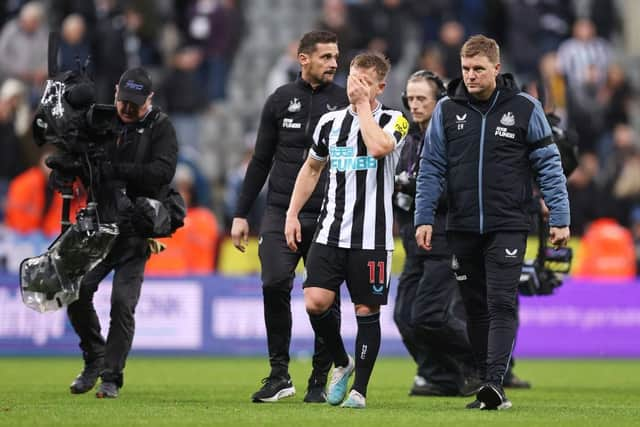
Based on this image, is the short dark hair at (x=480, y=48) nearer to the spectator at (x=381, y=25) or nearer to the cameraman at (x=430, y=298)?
the cameraman at (x=430, y=298)

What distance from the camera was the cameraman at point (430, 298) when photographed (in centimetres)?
1181

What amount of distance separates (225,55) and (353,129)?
1319 cm

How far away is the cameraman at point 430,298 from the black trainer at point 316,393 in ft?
4.67

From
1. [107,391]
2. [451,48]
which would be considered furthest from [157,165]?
[451,48]

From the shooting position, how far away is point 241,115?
2281 centimetres

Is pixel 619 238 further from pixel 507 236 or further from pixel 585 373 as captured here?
pixel 507 236

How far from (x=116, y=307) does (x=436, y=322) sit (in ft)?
8.64

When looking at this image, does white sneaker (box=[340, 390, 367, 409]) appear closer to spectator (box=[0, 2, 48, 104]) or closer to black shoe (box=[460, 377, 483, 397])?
black shoe (box=[460, 377, 483, 397])

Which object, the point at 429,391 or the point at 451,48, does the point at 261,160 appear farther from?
the point at 451,48

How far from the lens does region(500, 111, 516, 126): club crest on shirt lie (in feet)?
32.2

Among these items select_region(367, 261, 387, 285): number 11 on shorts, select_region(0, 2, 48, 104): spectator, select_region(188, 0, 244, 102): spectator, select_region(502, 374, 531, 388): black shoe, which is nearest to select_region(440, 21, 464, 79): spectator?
select_region(188, 0, 244, 102): spectator

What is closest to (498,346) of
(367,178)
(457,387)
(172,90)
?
(367,178)

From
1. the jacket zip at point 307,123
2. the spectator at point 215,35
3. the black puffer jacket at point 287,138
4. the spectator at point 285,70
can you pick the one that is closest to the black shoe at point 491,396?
the black puffer jacket at point 287,138

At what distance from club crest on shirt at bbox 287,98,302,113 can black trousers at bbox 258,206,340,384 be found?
0.76m
